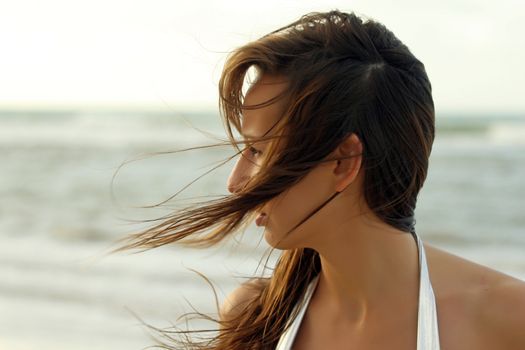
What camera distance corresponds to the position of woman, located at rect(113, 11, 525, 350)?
6.48 feet

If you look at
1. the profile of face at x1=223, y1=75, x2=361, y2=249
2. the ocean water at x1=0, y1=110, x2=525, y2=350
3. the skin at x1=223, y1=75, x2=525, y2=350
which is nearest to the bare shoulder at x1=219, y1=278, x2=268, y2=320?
the ocean water at x1=0, y1=110, x2=525, y2=350

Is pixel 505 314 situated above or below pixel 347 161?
below

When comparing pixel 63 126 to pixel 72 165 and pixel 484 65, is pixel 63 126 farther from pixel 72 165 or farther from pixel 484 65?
pixel 484 65

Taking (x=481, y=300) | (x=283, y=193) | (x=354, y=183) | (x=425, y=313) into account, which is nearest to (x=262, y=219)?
(x=283, y=193)

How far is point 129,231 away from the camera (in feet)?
29.5

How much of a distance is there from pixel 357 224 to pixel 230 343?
61 centimetres

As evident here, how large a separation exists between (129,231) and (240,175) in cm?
711

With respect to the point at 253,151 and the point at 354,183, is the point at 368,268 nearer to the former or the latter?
the point at 354,183

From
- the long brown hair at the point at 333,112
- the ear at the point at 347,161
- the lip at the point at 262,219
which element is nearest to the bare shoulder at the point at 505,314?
the long brown hair at the point at 333,112

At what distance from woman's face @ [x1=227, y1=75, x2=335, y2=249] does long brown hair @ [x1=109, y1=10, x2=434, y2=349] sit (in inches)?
0.9

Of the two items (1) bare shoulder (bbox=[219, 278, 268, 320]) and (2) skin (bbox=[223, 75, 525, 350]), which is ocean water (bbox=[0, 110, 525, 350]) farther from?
(2) skin (bbox=[223, 75, 525, 350])

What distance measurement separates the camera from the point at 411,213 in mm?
2164

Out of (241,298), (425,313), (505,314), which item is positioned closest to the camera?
(505,314)

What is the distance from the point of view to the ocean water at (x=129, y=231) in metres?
5.89
